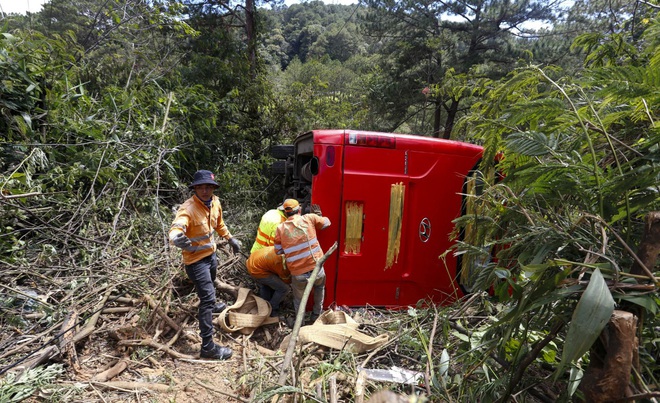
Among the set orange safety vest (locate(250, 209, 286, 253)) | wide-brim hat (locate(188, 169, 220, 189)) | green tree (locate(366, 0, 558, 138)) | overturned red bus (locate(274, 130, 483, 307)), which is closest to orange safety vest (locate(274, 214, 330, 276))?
overturned red bus (locate(274, 130, 483, 307))

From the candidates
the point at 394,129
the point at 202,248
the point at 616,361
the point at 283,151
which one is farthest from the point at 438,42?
the point at 616,361

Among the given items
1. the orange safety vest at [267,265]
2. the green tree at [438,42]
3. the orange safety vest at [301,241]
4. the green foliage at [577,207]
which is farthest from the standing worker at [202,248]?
the green tree at [438,42]

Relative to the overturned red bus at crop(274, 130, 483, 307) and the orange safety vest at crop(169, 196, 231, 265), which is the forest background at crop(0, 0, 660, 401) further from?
the orange safety vest at crop(169, 196, 231, 265)

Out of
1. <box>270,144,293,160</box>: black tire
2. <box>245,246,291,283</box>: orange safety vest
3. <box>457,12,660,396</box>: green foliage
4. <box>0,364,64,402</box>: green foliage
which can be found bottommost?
<box>0,364,64,402</box>: green foliage

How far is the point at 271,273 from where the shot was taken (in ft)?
13.1

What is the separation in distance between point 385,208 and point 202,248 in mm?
1847

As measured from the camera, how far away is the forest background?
4.23ft

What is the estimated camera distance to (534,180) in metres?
1.54

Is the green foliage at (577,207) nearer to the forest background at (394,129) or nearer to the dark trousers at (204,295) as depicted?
the forest background at (394,129)

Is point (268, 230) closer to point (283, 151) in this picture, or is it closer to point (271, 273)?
point (271, 273)

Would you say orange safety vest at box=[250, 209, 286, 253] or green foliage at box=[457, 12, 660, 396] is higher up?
green foliage at box=[457, 12, 660, 396]

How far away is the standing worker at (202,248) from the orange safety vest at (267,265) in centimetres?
59

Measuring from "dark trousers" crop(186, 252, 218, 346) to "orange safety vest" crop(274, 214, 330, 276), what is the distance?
2.59 ft

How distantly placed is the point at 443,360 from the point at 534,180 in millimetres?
1032
